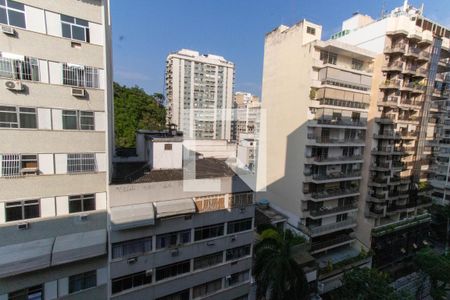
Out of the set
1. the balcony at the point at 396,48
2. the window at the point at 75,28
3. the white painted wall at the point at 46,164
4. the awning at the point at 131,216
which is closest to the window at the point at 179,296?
the awning at the point at 131,216

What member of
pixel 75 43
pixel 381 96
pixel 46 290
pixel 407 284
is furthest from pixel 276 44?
Answer: pixel 407 284

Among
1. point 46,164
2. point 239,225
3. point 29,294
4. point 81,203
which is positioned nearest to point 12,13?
point 46,164

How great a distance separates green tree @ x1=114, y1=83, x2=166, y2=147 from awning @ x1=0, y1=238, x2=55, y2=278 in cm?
2242

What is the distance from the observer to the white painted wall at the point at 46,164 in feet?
34.1

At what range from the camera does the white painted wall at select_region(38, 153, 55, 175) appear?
34.1 feet

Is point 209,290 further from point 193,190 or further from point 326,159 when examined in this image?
point 326,159

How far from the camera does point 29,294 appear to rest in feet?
34.0

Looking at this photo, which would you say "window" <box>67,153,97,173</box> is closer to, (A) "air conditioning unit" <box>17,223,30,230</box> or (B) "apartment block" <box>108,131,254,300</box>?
(B) "apartment block" <box>108,131,254,300</box>

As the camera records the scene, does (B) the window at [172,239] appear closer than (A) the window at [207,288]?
Yes

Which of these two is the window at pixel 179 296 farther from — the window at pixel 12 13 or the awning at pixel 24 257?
the window at pixel 12 13

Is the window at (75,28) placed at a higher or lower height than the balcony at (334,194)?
higher

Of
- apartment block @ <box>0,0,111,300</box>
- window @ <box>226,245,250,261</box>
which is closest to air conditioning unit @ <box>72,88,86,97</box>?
apartment block @ <box>0,0,111,300</box>

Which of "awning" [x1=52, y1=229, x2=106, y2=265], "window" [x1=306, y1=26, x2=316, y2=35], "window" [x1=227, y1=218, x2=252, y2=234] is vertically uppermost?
"window" [x1=306, y1=26, x2=316, y2=35]

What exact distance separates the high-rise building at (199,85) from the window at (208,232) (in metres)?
40.2
